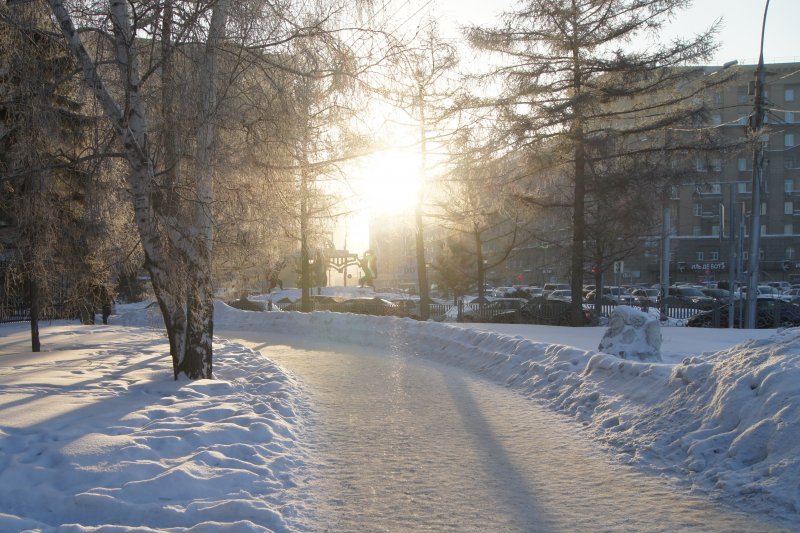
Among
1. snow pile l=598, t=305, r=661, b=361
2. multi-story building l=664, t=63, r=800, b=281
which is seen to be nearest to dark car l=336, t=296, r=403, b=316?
snow pile l=598, t=305, r=661, b=361

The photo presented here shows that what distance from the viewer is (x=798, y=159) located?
245ft

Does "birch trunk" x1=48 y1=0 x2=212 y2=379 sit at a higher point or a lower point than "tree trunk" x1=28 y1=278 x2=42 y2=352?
higher

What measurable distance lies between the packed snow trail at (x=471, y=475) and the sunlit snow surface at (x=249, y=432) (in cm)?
32

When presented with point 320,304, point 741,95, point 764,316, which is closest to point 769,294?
point 764,316

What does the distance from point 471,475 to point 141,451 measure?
3.08 meters

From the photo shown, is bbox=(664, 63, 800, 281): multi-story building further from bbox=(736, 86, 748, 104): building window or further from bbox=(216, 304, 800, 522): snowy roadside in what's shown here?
bbox=(216, 304, 800, 522): snowy roadside

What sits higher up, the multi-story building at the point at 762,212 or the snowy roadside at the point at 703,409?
the multi-story building at the point at 762,212

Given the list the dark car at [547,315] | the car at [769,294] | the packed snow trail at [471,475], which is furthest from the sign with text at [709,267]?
the packed snow trail at [471,475]

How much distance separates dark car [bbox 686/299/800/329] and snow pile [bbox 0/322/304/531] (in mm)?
20160

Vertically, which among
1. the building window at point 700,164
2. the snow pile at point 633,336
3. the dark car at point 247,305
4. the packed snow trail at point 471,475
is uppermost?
the building window at point 700,164

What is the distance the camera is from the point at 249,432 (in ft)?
22.4

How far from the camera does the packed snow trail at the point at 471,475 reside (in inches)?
186

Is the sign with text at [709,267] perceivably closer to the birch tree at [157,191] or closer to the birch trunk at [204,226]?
the birch trunk at [204,226]

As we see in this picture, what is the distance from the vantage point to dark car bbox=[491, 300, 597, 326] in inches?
934
